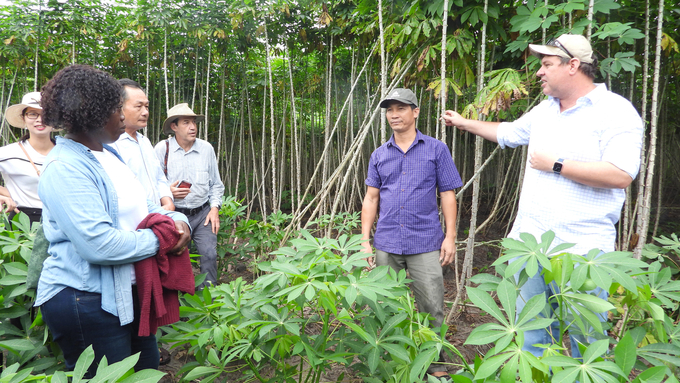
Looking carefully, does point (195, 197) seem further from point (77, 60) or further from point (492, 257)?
point (77, 60)

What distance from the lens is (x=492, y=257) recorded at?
4.22 m

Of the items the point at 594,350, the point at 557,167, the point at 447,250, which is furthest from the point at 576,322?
the point at 447,250

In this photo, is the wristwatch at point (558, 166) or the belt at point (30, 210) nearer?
the wristwatch at point (558, 166)

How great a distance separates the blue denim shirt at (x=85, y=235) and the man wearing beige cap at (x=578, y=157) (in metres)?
1.29

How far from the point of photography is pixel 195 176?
8.87 feet

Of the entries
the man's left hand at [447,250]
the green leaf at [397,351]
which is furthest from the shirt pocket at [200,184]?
the green leaf at [397,351]

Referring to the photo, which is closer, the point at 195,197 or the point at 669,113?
the point at 195,197

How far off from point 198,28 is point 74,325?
362cm

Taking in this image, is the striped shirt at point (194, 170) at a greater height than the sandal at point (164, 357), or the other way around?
the striped shirt at point (194, 170)

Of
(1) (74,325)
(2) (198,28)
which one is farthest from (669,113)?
(1) (74,325)

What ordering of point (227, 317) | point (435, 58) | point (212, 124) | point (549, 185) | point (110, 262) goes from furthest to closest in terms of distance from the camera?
point (212, 124) → point (435, 58) → point (549, 185) → point (227, 317) → point (110, 262)

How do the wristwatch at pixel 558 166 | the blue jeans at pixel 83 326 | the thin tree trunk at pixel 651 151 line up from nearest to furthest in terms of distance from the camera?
1. the blue jeans at pixel 83 326
2. the wristwatch at pixel 558 166
3. the thin tree trunk at pixel 651 151

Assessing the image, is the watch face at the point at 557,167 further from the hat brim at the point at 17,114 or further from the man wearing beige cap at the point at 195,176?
the hat brim at the point at 17,114

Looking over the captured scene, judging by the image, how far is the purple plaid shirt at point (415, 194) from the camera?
6.59 ft
